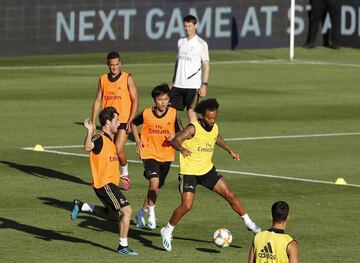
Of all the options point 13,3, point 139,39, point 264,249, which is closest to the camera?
point 264,249

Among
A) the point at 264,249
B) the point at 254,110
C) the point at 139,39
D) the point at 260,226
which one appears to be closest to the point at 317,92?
the point at 254,110

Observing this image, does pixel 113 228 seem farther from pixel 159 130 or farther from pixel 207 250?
pixel 207 250

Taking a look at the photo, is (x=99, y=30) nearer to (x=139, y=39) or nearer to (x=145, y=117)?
(x=139, y=39)

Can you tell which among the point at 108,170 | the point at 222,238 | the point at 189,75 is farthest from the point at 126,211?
the point at 189,75

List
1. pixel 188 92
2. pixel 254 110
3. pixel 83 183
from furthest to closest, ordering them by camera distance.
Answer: pixel 254 110, pixel 188 92, pixel 83 183

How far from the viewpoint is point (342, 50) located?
1937 inches

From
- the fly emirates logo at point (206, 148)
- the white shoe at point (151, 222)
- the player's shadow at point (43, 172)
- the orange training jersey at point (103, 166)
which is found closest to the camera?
the orange training jersey at point (103, 166)

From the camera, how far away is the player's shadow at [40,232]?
17.6 meters

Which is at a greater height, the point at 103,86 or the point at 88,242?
the point at 103,86

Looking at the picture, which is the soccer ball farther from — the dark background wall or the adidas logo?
the dark background wall

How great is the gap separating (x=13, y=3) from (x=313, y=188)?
22555 millimetres

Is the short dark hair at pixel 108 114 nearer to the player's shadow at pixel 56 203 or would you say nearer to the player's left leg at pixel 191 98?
the player's shadow at pixel 56 203

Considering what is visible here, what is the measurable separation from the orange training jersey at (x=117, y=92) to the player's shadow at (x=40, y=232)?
3.58m

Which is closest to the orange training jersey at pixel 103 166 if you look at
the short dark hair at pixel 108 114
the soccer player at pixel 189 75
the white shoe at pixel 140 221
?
the short dark hair at pixel 108 114
